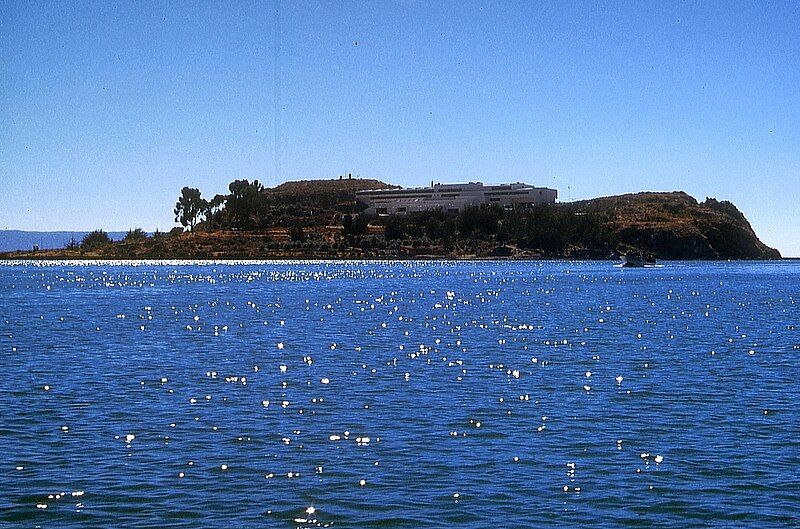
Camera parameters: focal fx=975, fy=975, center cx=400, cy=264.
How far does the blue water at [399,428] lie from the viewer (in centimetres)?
2462

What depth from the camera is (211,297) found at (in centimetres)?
13725

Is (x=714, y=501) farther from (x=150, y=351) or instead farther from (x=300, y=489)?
(x=150, y=351)

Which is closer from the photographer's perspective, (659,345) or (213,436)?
(213,436)

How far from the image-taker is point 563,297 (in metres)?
132

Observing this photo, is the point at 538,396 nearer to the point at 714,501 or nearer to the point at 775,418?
the point at 775,418

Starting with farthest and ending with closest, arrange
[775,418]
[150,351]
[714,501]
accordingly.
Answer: [150,351]
[775,418]
[714,501]

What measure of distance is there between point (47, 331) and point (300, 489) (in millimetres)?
56571

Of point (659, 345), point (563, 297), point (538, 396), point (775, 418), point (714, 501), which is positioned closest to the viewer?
point (714, 501)

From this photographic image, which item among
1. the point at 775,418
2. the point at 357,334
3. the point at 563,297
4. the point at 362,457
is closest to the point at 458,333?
the point at 357,334

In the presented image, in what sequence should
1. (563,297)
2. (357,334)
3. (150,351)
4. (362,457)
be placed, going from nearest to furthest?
(362,457)
(150,351)
(357,334)
(563,297)

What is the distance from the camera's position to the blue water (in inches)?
969

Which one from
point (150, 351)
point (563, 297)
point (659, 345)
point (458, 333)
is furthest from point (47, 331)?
point (563, 297)

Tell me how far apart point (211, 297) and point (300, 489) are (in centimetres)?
11353

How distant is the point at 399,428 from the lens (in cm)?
3431
